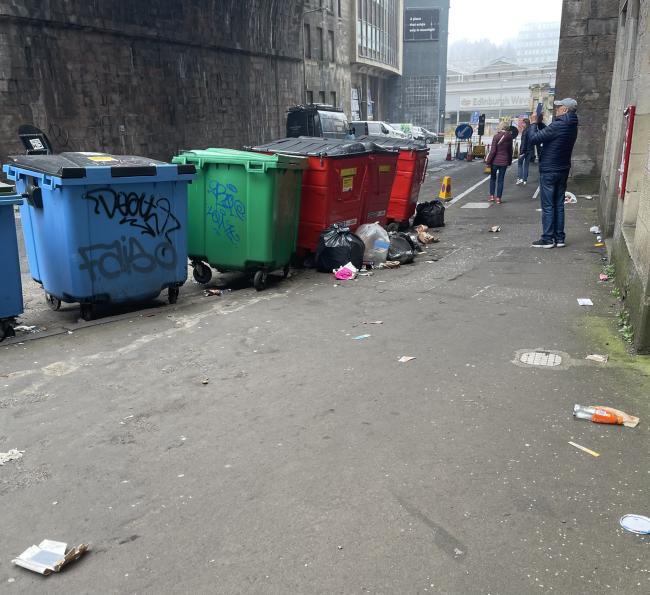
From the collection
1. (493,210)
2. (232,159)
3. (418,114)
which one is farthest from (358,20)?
(232,159)

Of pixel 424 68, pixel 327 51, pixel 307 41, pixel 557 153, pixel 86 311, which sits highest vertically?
pixel 424 68

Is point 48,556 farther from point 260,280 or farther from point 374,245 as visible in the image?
point 374,245

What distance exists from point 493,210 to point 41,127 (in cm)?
1298

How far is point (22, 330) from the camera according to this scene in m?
5.52

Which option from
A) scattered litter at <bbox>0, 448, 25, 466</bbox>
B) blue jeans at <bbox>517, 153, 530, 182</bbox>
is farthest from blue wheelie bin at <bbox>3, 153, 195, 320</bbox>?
blue jeans at <bbox>517, 153, 530, 182</bbox>

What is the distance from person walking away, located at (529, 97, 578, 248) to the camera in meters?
8.08

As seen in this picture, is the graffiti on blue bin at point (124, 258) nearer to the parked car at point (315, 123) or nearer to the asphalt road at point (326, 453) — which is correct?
the asphalt road at point (326, 453)

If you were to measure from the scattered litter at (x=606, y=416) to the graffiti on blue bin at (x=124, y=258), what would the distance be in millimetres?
4061

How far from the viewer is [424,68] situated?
261 ft

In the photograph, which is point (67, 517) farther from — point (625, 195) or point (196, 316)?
point (625, 195)

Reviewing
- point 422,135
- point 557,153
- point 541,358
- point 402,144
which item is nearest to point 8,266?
point 541,358

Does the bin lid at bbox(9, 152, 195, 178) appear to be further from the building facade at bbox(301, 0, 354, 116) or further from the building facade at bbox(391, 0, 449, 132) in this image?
the building facade at bbox(391, 0, 449, 132)

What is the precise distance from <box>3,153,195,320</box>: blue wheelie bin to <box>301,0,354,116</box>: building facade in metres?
31.0

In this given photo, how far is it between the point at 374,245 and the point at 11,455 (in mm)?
5528
